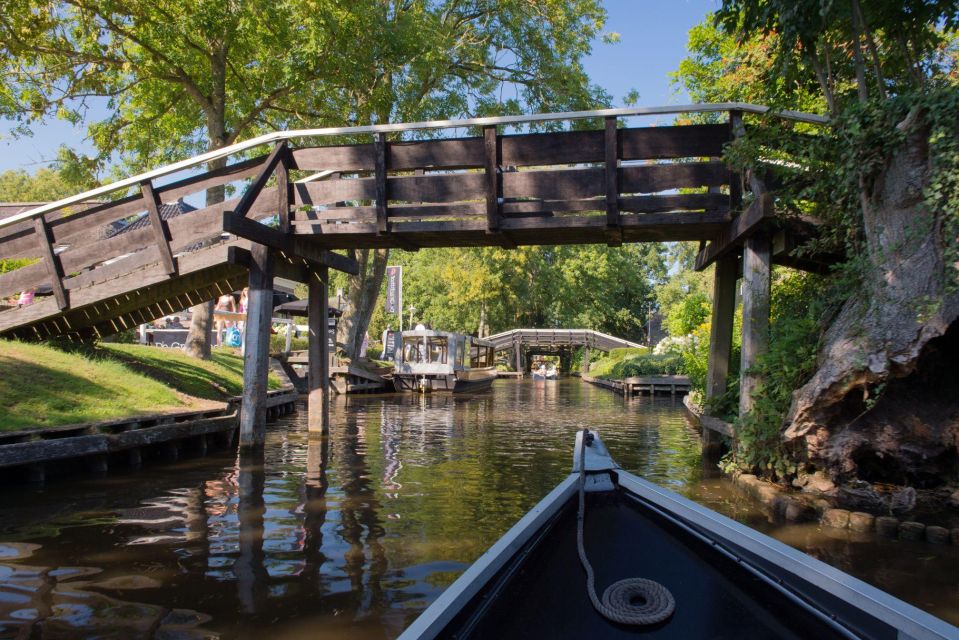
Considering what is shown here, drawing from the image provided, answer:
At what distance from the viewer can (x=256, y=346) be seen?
32.9 ft

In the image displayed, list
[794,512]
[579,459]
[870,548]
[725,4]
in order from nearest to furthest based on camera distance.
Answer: [579,459]
[870,548]
[794,512]
[725,4]

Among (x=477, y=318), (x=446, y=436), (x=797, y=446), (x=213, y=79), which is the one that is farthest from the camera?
(x=477, y=318)

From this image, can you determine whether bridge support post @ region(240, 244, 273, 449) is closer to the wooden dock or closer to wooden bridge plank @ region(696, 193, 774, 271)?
wooden bridge plank @ region(696, 193, 774, 271)

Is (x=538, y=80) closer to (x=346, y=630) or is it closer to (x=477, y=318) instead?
(x=346, y=630)

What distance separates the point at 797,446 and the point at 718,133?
171 inches

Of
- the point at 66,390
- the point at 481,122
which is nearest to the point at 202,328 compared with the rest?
the point at 66,390

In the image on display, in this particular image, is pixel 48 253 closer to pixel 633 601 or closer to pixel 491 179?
pixel 491 179

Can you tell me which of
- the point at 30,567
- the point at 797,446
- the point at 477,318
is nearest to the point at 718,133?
the point at 797,446

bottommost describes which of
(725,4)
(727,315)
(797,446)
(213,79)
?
(797,446)

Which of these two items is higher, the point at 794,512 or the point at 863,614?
the point at 863,614

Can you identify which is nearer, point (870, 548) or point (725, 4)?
point (870, 548)

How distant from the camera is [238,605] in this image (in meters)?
4.32

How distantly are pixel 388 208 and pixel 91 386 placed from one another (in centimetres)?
513

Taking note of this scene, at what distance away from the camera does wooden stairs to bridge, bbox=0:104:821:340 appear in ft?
30.3
